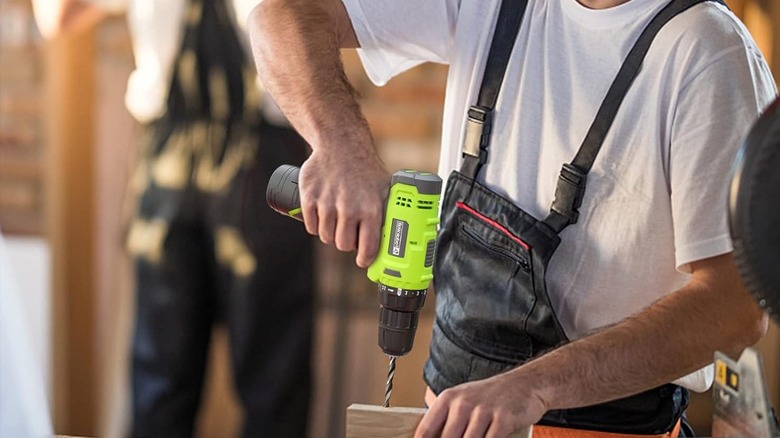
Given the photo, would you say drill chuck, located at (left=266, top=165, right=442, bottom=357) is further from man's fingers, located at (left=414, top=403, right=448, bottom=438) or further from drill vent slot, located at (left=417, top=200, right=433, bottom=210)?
man's fingers, located at (left=414, top=403, right=448, bottom=438)

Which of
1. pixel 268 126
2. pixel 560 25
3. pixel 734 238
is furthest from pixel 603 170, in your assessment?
pixel 268 126

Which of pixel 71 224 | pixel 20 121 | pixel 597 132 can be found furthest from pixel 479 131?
pixel 20 121

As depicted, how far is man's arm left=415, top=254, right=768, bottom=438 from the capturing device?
104 cm

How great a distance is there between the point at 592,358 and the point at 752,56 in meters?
0.41

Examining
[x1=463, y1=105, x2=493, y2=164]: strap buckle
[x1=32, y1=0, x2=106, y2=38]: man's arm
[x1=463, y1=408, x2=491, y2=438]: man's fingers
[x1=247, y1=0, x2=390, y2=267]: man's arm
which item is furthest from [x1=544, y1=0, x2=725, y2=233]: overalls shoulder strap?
[x1=32, y1=0, x2=106, y2=38]: man's arm

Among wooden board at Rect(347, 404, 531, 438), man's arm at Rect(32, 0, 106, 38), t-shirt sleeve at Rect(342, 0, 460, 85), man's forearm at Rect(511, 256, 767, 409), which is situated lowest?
wooden board at Rect(347, 404, 531, 438)

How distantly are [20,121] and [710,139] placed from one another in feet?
7.64

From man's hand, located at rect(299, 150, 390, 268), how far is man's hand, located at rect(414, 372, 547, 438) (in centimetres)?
22

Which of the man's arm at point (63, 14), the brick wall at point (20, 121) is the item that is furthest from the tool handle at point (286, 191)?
the brick wall at point (20, 121)

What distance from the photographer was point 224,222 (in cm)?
239

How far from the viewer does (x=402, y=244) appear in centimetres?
118

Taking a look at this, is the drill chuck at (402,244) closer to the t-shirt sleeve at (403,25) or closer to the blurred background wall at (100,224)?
the t-shirt sleeve at (403,25)

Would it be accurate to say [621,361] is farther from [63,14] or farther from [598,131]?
[63,14]

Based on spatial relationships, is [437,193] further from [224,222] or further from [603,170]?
[224,222]
